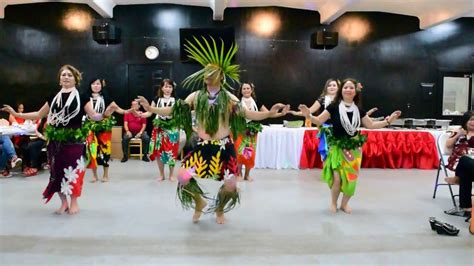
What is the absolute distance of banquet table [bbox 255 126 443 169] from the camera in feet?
23.0

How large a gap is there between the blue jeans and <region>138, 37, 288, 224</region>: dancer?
12.3 feet

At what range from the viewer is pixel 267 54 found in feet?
30.0

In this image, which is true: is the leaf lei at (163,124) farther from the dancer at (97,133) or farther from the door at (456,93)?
the door at (456,93)

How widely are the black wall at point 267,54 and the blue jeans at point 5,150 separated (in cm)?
302

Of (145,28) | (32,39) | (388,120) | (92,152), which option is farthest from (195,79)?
(32,39)

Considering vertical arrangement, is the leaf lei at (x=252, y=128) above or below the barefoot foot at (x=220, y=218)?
above

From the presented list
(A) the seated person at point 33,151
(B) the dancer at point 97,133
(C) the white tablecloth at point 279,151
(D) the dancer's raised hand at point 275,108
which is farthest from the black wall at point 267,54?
(D) the dancer's raised hand at point 275,108

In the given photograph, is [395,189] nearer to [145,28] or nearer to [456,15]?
[456,15]

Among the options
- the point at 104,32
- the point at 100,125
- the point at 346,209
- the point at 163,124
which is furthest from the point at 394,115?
the point at 104,32

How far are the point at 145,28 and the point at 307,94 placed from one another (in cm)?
392

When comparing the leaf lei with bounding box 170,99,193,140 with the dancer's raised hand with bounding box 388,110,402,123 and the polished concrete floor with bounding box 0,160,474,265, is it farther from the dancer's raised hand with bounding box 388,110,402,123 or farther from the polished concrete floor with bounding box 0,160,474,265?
the dancer's raised hand with bounding box 388,110,402,123

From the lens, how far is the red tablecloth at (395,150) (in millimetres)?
7074

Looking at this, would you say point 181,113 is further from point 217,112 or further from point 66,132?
point 66,132

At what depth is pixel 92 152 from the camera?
527 centimetres
